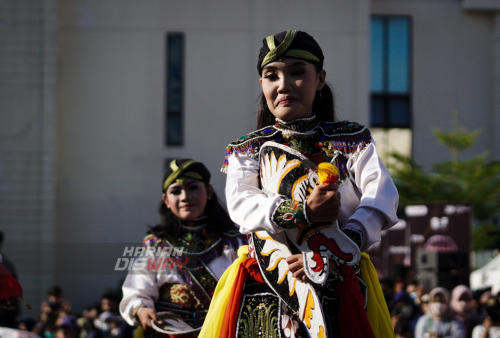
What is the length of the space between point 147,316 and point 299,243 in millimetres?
1876

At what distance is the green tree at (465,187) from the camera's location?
67.6 feet

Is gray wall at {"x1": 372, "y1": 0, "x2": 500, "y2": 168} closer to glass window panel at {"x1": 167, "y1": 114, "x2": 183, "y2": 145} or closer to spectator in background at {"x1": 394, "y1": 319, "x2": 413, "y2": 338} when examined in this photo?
glass window panel at {"x1": 167, "y1": 114, "x2": 183, "y2": 145}

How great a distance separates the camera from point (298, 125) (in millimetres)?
2850

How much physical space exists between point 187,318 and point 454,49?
22.9 m

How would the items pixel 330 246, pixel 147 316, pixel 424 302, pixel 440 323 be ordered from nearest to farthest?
pixel 330 246
pixel 147 316
pixel 440 323
pixel 424 302

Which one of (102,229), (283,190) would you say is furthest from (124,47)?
(283,190)

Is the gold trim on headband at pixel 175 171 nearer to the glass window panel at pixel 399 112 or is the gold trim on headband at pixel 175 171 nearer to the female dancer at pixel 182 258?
the female dancer at pixel 182 258

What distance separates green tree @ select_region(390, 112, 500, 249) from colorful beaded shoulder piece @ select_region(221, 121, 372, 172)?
18126 mm

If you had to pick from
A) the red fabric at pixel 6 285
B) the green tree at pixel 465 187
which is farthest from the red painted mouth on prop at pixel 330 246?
the green tree at pixel 465 187

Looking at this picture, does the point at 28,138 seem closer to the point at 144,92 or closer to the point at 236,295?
the point at 144,92

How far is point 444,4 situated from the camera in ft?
82.9

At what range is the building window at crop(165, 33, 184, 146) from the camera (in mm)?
17500

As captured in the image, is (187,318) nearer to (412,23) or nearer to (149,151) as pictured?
(149,151)

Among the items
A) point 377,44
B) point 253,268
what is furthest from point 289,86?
point 377,44
